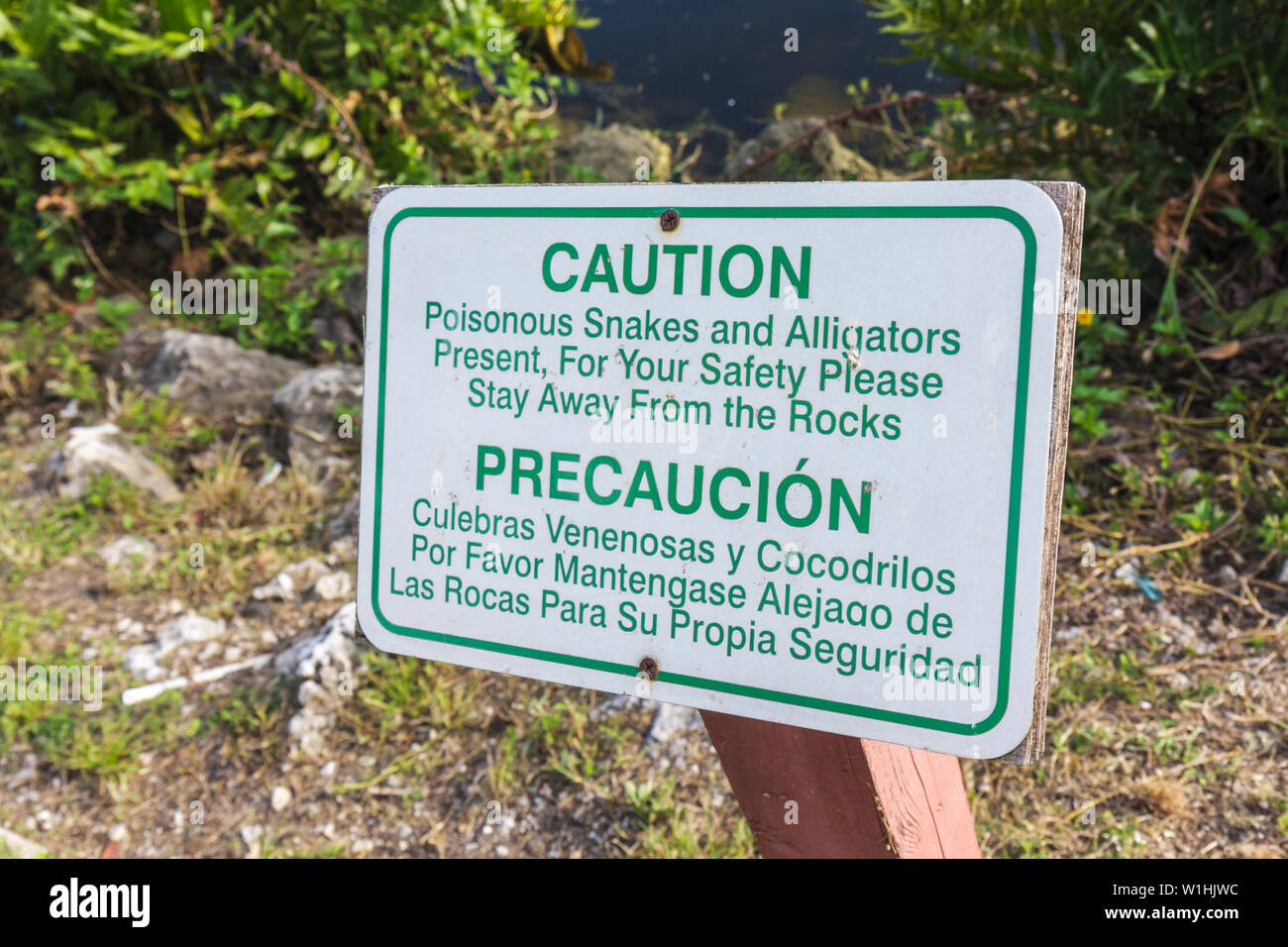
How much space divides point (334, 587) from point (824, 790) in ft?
6.33

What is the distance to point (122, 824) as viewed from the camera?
6.76 feet

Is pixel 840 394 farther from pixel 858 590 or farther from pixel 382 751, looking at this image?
pixel 382 751

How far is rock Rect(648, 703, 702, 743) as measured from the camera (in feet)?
6.87

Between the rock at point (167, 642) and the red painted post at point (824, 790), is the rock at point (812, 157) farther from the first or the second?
the red painted post at point (824, 790)

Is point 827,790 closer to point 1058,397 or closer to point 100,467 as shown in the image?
point 1058,397

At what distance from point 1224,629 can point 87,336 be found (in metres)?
4.15

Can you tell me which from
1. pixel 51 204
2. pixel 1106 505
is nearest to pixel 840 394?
pixel 1106 505

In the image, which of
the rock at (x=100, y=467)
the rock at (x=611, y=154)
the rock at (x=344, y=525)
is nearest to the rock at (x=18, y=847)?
the rock at (x=344, y=525)

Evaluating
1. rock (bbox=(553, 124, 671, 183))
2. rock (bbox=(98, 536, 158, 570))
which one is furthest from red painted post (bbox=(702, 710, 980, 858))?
rock (bbox=(553, 124, 671, 183))

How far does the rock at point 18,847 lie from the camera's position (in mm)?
1929

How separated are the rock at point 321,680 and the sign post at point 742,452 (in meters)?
1.21

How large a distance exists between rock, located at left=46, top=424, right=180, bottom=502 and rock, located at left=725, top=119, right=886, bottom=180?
2.63 metres

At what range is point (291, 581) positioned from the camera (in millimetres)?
2703

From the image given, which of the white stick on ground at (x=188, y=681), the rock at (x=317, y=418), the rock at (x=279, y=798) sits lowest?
the rock at (x=279, y=798)
